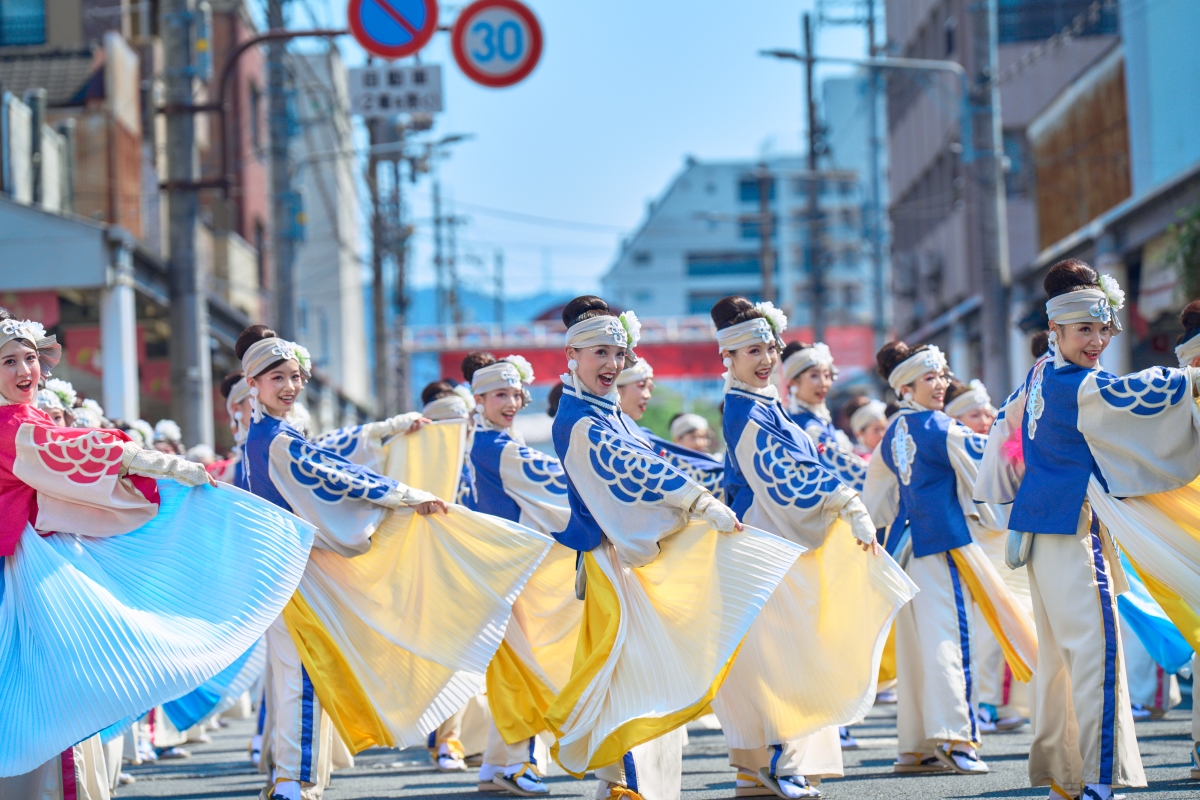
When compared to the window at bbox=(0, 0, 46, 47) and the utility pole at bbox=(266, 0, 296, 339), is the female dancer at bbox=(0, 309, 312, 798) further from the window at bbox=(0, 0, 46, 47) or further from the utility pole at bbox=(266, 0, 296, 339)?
the window at bbox=(0, 0, 46, 47)

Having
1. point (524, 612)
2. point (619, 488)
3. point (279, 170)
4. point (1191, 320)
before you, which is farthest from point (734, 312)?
point (279, 170)

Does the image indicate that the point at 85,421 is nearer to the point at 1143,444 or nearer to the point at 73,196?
the point at 1143,444

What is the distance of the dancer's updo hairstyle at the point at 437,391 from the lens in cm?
879

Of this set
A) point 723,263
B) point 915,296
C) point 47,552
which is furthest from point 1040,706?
point 723,263

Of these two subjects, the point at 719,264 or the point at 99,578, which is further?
the point at 719,264

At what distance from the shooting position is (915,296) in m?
35.9

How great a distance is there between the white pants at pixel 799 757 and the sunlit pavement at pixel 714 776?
0.15 metres

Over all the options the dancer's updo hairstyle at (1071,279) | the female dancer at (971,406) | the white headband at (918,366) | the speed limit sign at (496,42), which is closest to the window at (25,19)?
the speed limit sign at (496,42)

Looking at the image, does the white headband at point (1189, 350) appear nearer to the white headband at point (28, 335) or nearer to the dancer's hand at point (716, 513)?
the dancer's hand at point (716, 513)

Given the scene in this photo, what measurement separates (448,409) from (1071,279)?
3886 millimetres

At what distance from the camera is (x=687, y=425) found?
36.3 ft

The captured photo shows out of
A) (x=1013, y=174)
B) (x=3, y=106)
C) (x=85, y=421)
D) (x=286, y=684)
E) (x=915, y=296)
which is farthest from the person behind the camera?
(x=915, y=296)

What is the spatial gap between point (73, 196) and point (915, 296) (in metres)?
20.2

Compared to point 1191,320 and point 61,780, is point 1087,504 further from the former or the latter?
point 61,780
